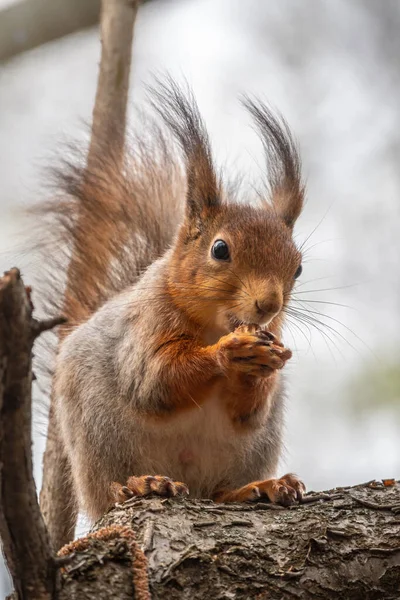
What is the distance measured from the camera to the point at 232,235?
2.05 metres

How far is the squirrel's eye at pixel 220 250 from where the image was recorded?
2.02m

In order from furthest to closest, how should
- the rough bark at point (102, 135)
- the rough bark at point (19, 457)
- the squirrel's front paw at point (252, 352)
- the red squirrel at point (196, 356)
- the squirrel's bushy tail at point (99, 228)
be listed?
the squirrel's bushy tail at point (99, 228), the rough bark at point (102, 135), the red squirrel at point (196, 356), the squirrel's front paw at point (252, 352), the rough bark at point (19, 457)

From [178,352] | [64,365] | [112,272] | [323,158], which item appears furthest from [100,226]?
[323,158]

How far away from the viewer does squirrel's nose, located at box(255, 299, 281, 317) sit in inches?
72.7

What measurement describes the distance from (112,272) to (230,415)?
2.51ft

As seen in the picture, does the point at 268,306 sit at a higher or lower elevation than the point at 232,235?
lower

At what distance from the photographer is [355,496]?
6.21ft

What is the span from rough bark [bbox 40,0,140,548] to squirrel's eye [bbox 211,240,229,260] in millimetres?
627

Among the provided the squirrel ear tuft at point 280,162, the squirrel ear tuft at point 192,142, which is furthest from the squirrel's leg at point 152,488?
the squirrel ear tuft at point 280,162

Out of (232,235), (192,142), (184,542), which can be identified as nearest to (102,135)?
(192,142)

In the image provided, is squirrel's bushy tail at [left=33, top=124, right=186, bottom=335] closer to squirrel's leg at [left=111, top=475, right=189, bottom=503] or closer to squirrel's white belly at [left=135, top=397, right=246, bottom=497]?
squirrel's white belly at [left=135, top=397, right=246, bottom=497]

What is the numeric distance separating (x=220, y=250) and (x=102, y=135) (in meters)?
0.86

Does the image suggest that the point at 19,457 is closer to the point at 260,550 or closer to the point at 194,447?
the point at 260,550

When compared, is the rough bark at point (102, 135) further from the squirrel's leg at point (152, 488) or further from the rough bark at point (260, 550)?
the rough bark at point (260, 550)
